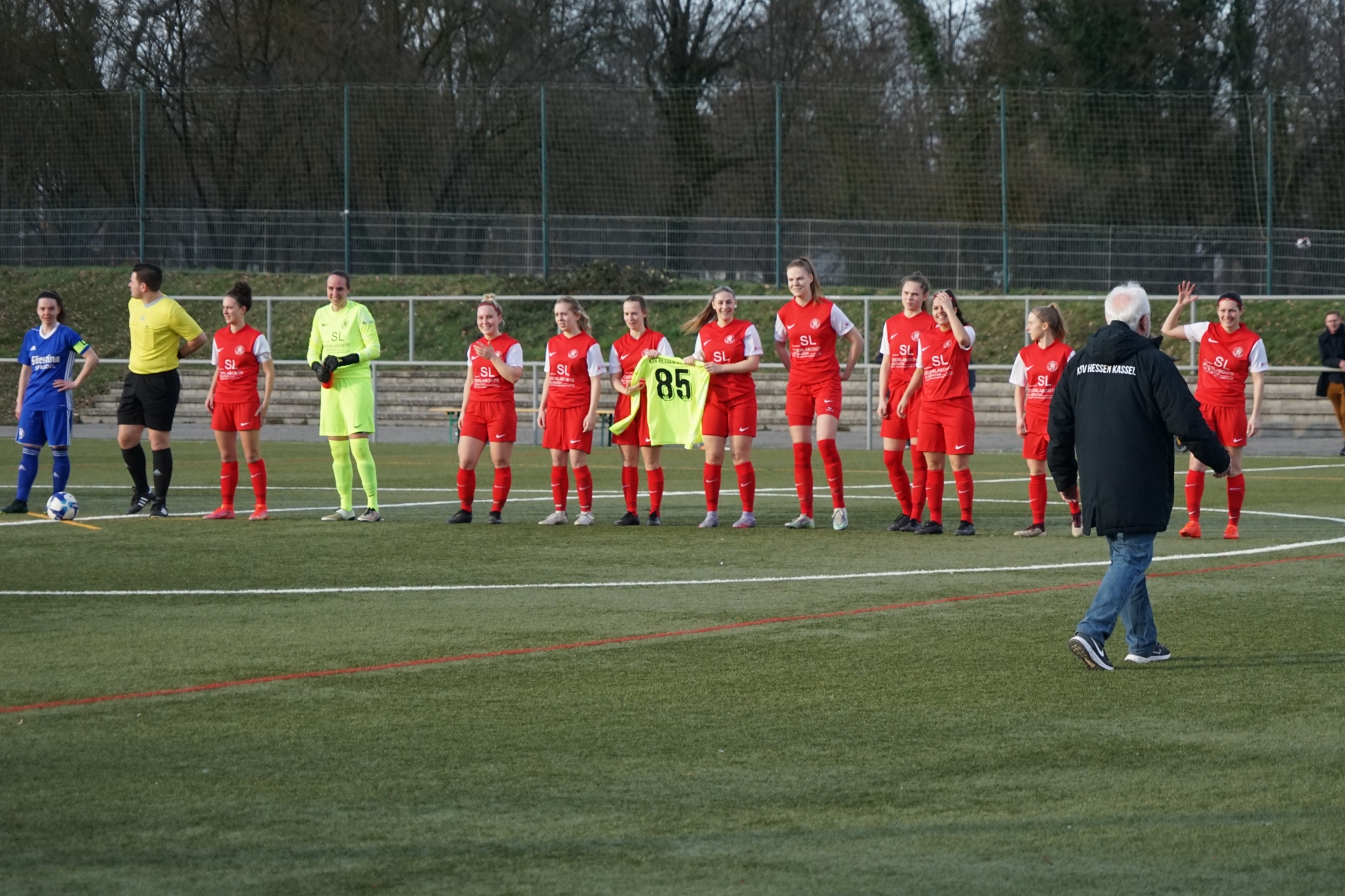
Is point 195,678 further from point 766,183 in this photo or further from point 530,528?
point 766,183

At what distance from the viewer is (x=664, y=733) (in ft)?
18.2

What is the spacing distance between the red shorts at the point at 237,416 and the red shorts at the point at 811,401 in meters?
4.18

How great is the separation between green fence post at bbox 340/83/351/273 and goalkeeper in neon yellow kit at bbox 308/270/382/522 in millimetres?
19541

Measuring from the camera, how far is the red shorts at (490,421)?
41.8 feet

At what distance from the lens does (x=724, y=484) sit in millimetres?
17078

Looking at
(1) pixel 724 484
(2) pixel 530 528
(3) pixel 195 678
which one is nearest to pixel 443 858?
(3) pixel 195 678

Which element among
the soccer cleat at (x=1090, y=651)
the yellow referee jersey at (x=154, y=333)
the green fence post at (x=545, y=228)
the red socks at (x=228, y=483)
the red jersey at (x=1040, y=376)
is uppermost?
the green fence post at (x=545, y=228)

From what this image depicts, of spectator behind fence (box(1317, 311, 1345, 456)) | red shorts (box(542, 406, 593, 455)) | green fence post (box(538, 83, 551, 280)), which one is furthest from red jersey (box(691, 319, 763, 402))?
green fence post (box(538, 83, 551, 280))

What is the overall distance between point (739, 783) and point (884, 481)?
1290 centimetres

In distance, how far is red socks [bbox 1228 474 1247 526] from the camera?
11.5 metres

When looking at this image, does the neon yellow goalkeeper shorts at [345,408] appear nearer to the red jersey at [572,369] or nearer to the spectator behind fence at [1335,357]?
the red jersey at [572,369]

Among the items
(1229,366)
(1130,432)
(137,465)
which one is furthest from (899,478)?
(137,465)

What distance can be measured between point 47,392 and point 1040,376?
25.8 feet

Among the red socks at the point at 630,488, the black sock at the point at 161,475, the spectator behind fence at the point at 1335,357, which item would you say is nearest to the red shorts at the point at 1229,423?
the red socks at the point at 630,488
